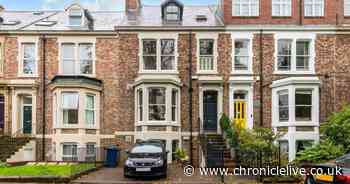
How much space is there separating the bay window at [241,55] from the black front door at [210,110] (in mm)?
2218

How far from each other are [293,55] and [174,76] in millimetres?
7242

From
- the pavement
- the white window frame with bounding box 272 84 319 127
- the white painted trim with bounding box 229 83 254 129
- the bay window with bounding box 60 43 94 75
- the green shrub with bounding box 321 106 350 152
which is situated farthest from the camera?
the bay window with bounding box 60 43 94 75

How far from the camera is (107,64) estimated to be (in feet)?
112

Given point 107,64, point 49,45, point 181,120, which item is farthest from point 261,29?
point 49,45

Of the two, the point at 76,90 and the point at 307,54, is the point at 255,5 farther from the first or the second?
the point at 76,90

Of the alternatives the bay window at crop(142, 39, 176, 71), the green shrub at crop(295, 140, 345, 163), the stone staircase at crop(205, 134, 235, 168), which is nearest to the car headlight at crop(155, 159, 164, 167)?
the stone staircase at crop(205, 134, 235, 168)

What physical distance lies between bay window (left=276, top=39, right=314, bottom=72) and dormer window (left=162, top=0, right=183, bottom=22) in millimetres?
6480

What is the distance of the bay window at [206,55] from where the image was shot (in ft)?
108

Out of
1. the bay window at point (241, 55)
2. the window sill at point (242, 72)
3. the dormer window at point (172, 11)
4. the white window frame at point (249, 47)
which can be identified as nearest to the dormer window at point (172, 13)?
the dormer window at point (172, 11)

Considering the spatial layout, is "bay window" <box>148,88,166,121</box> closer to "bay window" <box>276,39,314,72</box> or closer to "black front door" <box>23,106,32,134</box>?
"bay window" <box>276,39,314,72</box>

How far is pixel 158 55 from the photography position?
3300cm

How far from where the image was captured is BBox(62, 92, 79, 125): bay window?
33.1 meters

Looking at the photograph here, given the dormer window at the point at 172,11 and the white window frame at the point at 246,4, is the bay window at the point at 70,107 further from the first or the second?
the white window frame at the point at 246,4

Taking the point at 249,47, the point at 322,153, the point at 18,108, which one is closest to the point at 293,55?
the point at 249,47
